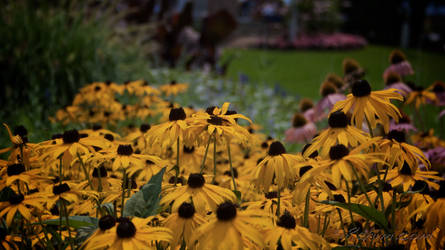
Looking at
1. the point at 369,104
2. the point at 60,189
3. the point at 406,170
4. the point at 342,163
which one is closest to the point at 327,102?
the point at 406,170

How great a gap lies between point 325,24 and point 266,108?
544 inches

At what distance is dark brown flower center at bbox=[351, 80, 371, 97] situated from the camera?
43.1 inches

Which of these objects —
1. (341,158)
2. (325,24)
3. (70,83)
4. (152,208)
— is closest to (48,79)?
(70,83)

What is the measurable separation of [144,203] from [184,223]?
0.16m

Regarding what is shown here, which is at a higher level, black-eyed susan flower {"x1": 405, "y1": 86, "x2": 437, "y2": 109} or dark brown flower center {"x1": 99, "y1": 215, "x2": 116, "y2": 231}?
dark brown flower center {"x1": 99, "y1": 215, "x2": 116, "y2": 231}

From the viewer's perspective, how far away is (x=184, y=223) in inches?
35.3

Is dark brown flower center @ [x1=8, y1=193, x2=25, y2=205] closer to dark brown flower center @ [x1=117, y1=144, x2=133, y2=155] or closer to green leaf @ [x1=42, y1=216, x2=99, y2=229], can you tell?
green leaf @ [x1=42, y1=216, x2=99, y2=229]

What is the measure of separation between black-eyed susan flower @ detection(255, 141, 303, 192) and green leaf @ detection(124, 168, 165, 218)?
0.93ft

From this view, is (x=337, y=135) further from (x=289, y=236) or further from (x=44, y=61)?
(x=44, y=61)

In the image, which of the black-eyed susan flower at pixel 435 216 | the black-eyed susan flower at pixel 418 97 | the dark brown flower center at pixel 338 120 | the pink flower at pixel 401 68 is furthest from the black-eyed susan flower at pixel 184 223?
the pink flower at pixel 401 68

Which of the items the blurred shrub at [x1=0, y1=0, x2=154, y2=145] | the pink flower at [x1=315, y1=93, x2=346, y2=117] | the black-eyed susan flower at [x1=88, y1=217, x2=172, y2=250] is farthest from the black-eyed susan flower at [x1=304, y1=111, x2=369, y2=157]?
the blurred shrub at [x1=0, y1=0, x2=154, y2=145]

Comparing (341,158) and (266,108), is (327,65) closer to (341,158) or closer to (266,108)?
(266,108)

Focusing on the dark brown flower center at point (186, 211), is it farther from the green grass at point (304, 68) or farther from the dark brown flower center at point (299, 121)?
the green grass at point (304, 68)

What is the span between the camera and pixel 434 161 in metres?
2.00
